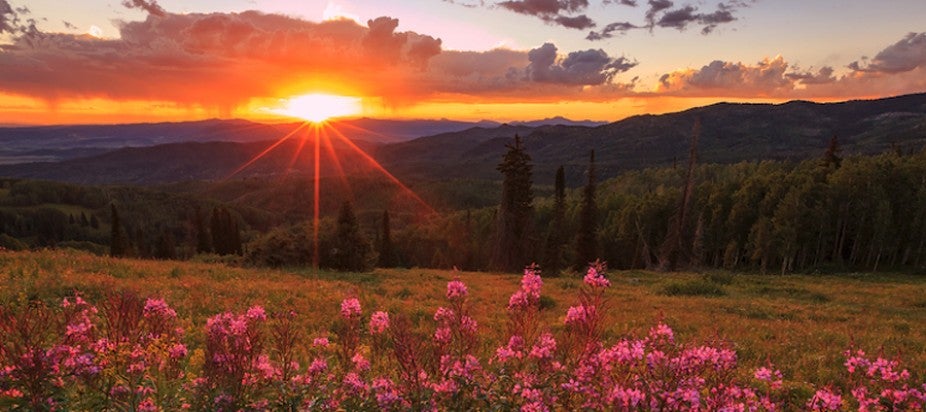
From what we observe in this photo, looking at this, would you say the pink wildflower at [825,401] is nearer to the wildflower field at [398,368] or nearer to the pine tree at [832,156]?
the wildflower field at [398,368]

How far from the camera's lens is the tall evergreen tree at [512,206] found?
51688mm

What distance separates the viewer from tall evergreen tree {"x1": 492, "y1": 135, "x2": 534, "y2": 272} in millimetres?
51688

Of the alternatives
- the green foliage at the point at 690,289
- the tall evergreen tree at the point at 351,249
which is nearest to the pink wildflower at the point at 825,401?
the green foliage at the point at 690,289

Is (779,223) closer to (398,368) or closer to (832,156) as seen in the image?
(832,156)

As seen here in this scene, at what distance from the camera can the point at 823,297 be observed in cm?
3089

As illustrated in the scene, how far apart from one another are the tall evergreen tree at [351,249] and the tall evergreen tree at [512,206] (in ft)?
45.0

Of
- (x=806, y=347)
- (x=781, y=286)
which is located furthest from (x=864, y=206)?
(x=806, y=347)

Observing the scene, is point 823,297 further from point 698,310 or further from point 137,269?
point 137,269

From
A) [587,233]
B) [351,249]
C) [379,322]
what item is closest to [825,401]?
[379,322]

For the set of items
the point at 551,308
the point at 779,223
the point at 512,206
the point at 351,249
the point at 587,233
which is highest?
the point at 551,308

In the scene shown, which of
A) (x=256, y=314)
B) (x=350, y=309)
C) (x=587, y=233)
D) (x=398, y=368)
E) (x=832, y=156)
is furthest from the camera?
(x=832, y=156)

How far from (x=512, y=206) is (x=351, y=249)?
17417 millimetres

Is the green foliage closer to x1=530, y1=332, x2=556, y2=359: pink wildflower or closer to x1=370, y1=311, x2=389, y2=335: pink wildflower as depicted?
x1=530, y1=332, x2=556, y2=359: pink wildflower

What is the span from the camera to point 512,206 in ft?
172
